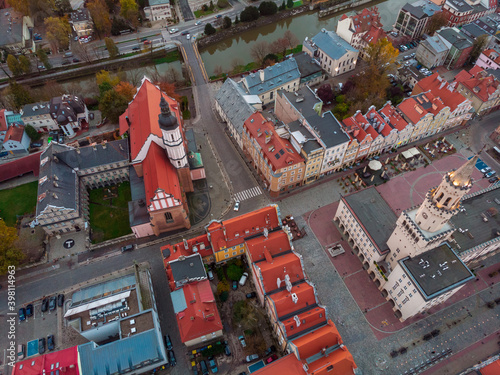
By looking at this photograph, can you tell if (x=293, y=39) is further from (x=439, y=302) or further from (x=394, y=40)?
(x=439, y=302)

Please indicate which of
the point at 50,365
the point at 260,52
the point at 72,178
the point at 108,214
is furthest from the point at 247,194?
the point at 260,52

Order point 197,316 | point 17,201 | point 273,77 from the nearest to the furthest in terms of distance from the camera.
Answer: point 197,316, point 17,201, point 273,77

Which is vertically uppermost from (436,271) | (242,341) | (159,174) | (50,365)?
(159,174)

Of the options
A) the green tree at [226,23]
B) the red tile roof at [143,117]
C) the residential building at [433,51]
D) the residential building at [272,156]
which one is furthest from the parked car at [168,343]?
the green tree at [226,23]

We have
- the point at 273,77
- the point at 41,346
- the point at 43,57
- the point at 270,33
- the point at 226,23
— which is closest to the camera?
the point at 41,346

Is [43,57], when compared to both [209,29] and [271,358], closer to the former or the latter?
[209,29]

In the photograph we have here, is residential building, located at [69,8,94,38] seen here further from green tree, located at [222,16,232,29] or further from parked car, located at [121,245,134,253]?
parked car, located at [121,245,134,253]
